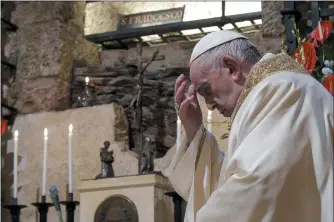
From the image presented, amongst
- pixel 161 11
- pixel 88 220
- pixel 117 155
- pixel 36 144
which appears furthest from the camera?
pixel 161 11

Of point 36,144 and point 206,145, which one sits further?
point 36,144

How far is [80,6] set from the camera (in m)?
3.66

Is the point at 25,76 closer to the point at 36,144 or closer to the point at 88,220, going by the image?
the point at 36,144

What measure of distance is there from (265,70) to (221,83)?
10cm

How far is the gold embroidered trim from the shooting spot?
4.06ft

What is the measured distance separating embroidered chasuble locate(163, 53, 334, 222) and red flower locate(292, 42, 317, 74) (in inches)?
37.4

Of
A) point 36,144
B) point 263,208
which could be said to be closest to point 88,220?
point 36,144

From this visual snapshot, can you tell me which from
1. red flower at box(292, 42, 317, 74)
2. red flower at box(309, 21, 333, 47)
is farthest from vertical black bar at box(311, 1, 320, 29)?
red flower at box(292, 42, 317, 74)

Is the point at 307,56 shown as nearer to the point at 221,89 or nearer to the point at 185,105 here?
the point at 185,105

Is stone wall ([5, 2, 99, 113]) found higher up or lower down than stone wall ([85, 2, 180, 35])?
lower down

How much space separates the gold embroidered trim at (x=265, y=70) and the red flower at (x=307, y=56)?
89cm

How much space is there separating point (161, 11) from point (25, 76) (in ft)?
2.39

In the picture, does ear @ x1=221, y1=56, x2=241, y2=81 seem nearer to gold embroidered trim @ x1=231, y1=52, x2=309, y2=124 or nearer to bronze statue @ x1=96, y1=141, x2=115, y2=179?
gold embroidered trim @ x1=231, y1=52, x2=309, y2=124

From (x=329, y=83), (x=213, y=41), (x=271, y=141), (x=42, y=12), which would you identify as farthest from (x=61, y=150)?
(x=271, y=141)
